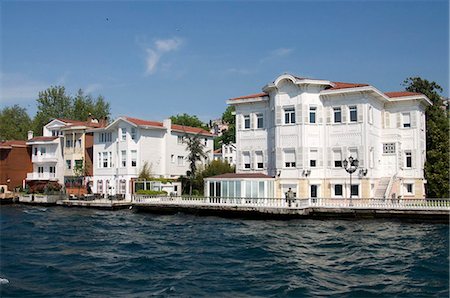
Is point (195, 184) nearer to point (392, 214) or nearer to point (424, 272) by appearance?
point (392, 214)

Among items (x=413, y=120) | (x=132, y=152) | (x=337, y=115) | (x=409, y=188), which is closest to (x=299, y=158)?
(x=337, y=115)

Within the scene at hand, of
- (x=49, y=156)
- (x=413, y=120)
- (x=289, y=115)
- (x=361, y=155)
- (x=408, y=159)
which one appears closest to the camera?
(x=361, y=155)

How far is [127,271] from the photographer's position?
1555cm

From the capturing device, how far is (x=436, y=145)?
3688cm

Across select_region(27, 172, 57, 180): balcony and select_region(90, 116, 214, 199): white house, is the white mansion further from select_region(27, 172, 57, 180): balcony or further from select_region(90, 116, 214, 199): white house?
select_region(27, 172, 57, 180): balcony

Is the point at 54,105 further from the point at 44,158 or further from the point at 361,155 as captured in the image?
the point at 361,155

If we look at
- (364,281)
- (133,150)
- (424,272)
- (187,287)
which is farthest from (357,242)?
(133,150)

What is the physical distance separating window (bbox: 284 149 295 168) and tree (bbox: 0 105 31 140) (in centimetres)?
4845

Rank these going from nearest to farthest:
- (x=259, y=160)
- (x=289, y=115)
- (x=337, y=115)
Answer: (x=337, y=115), (x=289, y=115), (x=259, y=160)

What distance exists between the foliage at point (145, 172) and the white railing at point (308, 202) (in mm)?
8404

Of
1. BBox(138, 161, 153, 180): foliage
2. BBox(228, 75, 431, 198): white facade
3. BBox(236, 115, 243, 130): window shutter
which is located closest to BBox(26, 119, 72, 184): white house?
BBox(138, 161, 153, 180): foliage

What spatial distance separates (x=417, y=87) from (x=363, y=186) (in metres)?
13.6

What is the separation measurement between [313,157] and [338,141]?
2087 millimetres

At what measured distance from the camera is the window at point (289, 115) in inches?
1369
